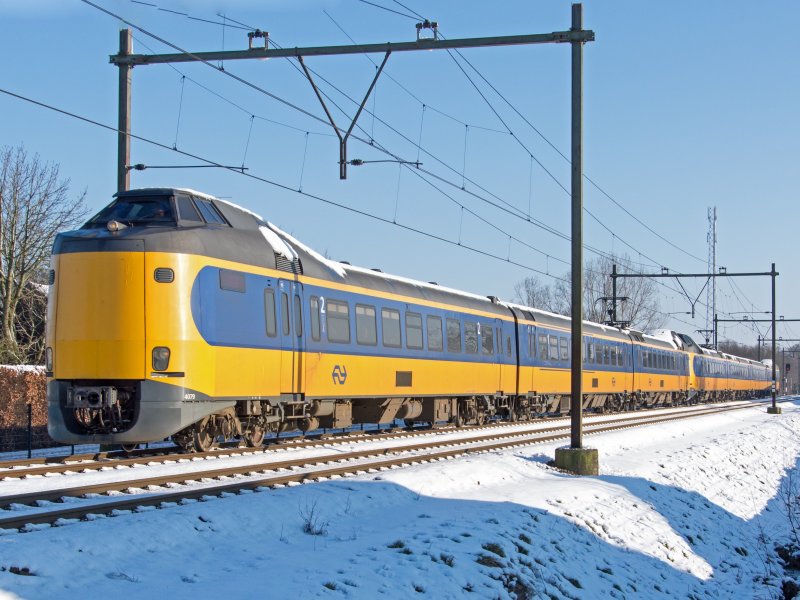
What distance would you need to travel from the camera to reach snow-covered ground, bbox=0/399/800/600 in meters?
7.33

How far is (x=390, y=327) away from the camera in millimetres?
20422

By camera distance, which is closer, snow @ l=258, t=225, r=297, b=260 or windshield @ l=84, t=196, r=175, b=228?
windshield @ l=84, t=196, r=175, b=228

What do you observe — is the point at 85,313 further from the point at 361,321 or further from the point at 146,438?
the point at 361,321

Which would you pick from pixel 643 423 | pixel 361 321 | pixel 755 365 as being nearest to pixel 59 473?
pixel 361 321

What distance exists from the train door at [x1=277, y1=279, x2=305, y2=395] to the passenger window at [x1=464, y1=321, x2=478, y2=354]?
849 centimetres

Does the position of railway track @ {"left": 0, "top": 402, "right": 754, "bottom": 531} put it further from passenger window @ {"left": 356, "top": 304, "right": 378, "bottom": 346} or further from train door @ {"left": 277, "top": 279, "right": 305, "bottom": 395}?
passenger window @ {"left": 356, "top": 304, "right": 378, "bottom": 346}

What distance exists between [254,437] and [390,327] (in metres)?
5.17

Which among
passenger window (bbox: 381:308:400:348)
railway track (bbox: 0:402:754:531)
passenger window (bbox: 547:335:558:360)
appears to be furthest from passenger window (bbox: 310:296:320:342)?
passenger window (bbox: 547:335:558:360)

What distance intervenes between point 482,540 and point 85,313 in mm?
6855

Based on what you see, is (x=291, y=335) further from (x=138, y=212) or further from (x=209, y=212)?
(x=138, y=212)

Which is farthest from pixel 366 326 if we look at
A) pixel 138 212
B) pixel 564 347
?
pixel 564 347

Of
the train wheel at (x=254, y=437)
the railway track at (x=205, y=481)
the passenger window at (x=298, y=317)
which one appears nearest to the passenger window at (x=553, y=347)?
the railway track at (x=205, y=481)

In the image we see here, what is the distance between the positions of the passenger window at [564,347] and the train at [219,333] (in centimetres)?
958

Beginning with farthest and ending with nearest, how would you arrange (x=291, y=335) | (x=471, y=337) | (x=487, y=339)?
1. (x=487, y=339)
2. (x=471, y=337)
3. (x=291, y=335)
